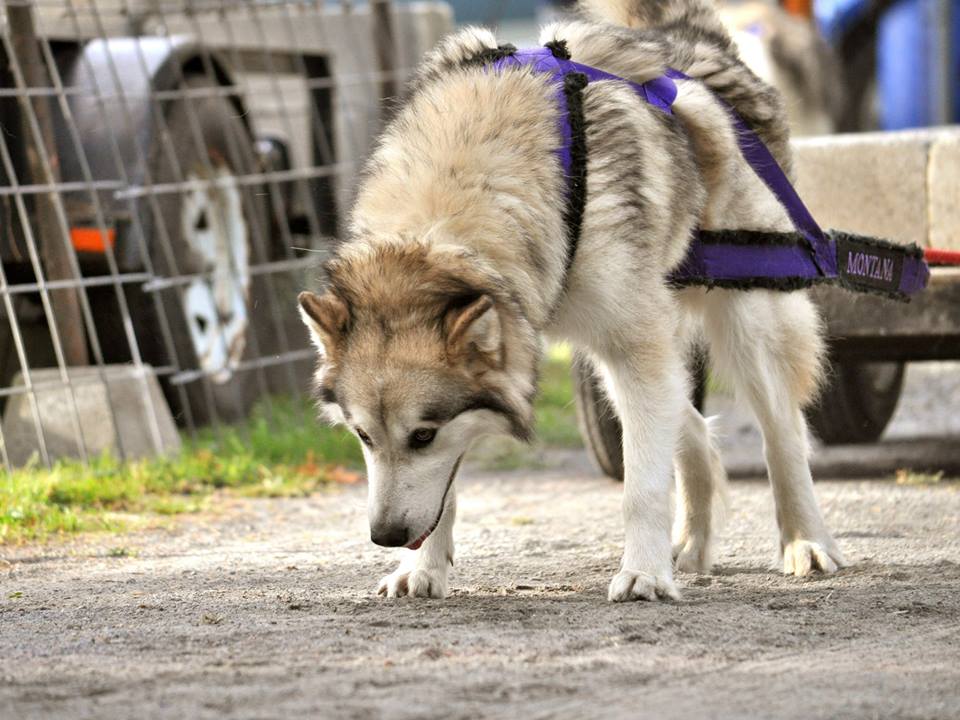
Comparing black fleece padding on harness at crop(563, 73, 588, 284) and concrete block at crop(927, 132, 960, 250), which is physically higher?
black fleece padding on harness at crop(563, 73, 588, 284)

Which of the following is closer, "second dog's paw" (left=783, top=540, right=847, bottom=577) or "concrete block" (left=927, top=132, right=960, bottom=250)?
"second dog's paw" (left=783, top=540, right=847, bottom=577)

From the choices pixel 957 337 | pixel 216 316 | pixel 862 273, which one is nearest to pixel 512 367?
pixel 862 273

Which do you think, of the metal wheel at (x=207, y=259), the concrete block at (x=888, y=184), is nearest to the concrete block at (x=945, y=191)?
the concrete block at (x=888, y=184)

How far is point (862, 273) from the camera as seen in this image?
4762mm

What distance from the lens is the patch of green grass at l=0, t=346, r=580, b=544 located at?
535 centimetres

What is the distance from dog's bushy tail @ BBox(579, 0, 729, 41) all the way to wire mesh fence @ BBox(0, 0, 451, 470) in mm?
839

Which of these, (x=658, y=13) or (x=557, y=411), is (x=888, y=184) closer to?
(x=658, y=13)

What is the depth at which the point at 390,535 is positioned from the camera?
149 inches

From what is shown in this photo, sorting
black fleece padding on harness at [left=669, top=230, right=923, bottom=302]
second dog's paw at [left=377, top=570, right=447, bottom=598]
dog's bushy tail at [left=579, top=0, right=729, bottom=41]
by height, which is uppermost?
dog's bushy tail at [left=579, top=0, right=729, bottom=41]

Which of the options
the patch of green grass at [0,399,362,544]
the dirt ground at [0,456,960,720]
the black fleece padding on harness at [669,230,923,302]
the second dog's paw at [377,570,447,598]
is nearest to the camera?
the dirt ground at [0,456,960,720]

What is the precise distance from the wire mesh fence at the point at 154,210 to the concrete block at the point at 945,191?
221 centimetres

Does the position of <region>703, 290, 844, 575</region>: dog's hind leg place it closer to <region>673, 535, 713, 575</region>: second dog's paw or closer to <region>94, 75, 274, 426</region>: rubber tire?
<region>673, 535, 713, 575</region>: second dog's paw

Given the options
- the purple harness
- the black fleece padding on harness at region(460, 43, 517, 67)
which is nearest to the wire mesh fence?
the black fleece padding on harness at region(460, 43, 517, 67)

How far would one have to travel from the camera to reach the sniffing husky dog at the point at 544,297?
3719 mm
